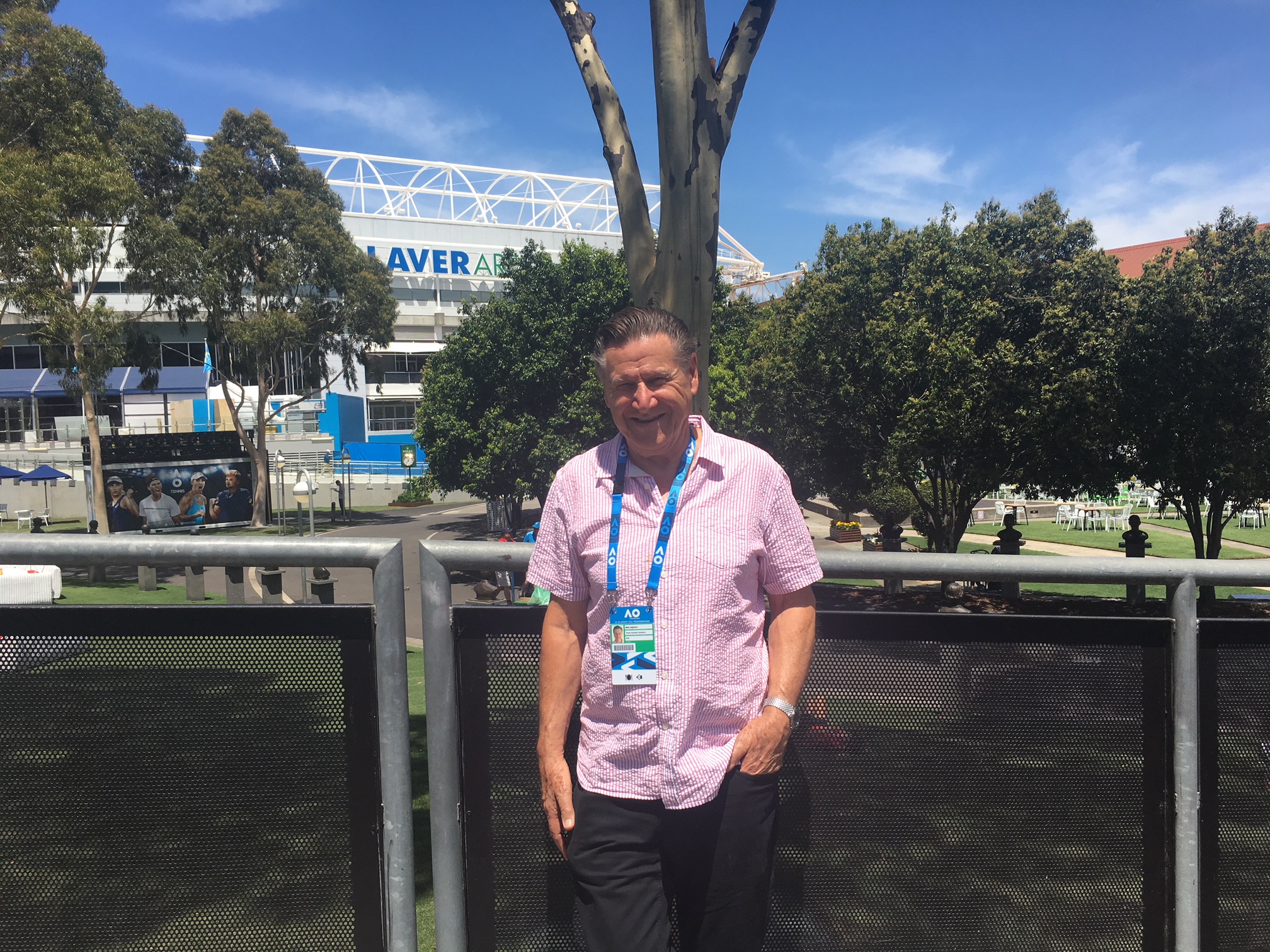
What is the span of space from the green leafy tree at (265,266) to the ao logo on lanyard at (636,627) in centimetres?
2897

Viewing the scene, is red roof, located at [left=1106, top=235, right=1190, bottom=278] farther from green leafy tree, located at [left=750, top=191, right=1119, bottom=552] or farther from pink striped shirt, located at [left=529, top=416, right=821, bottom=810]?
pink striped shirt, located at [left=529, top=416, right=821, bottom=810]

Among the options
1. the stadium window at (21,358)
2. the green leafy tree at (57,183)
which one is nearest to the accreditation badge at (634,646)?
the green leafy tree at (57,183)

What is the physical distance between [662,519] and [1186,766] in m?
1.42

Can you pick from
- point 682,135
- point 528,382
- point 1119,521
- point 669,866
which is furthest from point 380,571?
point 1119,521

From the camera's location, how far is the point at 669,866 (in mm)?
1879

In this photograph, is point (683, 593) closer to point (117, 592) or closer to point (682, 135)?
point (682, 135)

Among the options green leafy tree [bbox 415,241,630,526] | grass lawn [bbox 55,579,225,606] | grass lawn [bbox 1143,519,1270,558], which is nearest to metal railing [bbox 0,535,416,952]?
grass lawn [bbox 55,579,225,606]

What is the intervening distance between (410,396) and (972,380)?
157ft

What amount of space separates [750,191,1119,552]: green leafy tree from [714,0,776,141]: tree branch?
1472 cm

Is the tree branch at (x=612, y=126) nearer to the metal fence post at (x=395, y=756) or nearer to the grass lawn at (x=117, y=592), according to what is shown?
the metal fence post at (x=395, y=756)

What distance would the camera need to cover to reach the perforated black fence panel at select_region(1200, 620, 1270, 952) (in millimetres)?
2129

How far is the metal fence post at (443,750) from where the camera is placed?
2.00 m

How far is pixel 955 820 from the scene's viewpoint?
2107 millimetres

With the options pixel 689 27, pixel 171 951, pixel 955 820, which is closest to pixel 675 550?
pixel 955 820
